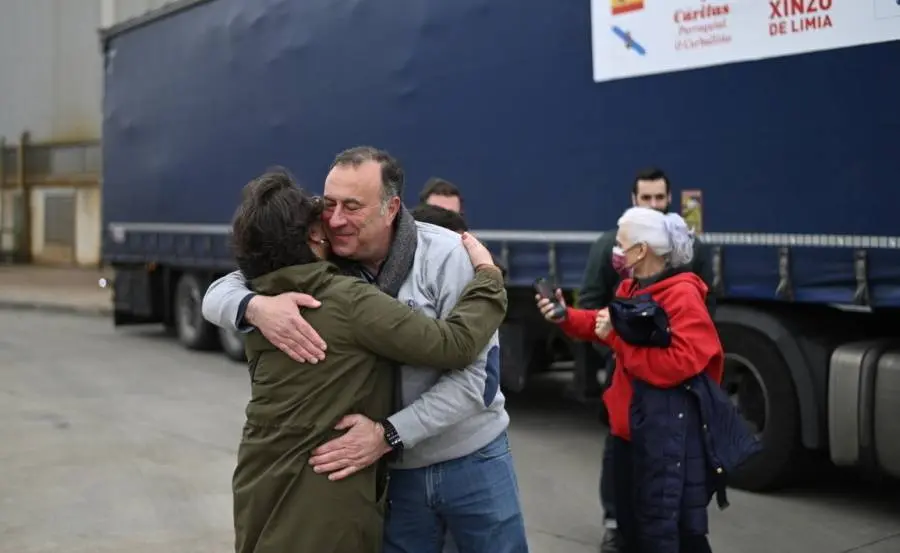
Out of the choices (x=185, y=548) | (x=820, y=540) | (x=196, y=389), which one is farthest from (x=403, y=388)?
(x=196, y=389)

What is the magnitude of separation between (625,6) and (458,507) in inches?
202

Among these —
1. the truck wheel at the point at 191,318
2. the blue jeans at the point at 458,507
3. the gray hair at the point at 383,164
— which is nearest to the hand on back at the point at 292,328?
the gray hair at the point at 383,164

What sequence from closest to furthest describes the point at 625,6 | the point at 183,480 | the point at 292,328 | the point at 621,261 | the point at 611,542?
1. the point at 292,328
2. the point at 621,261
3. the point at 611,542
4. the point at 183,480
5. the point at 625,6

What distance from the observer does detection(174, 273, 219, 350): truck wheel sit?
1380 centimetres

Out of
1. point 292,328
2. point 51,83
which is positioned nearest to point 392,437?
point 292,328

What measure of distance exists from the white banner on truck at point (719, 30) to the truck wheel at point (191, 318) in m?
7.41

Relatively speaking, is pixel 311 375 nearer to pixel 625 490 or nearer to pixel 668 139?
pixel 625 490

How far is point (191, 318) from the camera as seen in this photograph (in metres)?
14.1

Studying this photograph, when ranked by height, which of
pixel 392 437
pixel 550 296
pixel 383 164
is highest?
pixel 383 164

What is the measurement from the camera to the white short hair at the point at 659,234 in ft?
13.9

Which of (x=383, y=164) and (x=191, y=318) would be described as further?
(x=191, y=318)

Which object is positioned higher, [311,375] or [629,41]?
[629,41]

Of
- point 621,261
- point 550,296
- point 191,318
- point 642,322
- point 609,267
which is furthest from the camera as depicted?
point 191,318

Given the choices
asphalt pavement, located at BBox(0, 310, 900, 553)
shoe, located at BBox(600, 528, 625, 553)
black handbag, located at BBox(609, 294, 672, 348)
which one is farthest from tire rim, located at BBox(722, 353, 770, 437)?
black handbag, located at BBox(609, 294, 672, 348)
